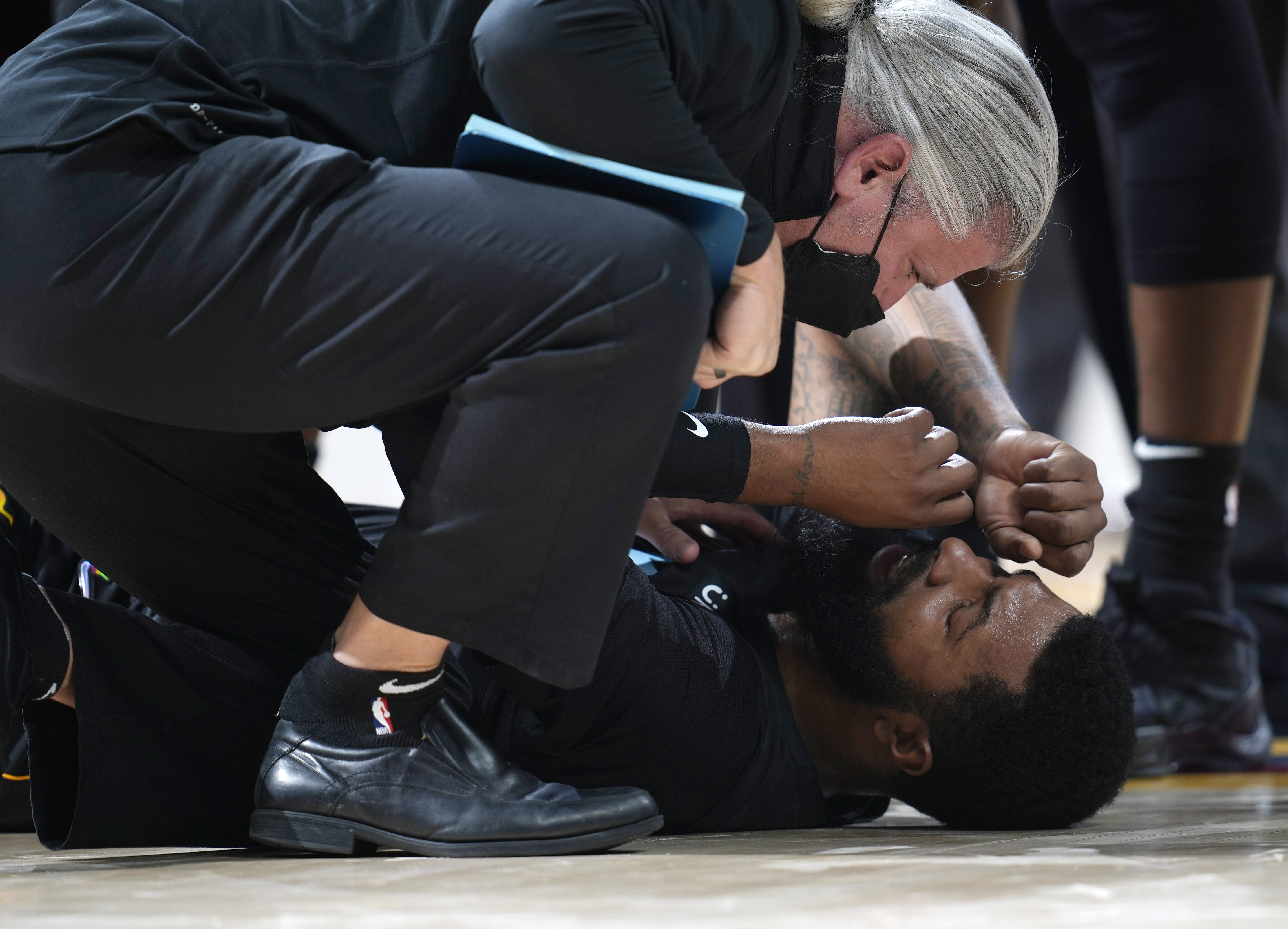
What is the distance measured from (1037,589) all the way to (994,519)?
6.2 inches

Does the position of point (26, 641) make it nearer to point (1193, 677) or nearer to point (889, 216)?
point (889, 216)

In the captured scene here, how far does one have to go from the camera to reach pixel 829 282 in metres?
1.30

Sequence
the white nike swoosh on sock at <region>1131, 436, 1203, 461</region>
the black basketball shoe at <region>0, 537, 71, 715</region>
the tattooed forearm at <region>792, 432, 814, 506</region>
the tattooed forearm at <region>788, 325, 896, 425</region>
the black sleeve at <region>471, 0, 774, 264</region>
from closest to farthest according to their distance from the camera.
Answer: the black sleeve at <region>471, 0, 774, 264</region>, the black basketball shoe at <region>0, 537, 71, 715</region>, the tattooed forearm at <region>792, 432, 814, 506</region>, the tattooed forearm at <region>788, 325, 896, 425</region>, the white nike swoosh on sock at <region>1131, 436, 1203, 461</region>

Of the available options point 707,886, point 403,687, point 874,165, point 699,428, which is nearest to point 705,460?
point 699,428

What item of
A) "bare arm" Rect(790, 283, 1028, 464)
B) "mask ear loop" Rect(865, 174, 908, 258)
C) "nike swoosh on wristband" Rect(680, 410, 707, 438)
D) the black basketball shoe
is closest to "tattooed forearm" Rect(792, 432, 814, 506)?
"nike swoosh on wristband" Rect(680, 410, 707, 438)

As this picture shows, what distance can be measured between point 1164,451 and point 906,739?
109cm

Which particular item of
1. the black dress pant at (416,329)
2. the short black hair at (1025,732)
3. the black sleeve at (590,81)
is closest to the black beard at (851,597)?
the short black hair at (1025,732)

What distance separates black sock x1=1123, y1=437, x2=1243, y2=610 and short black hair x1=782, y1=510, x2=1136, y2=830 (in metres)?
0.93

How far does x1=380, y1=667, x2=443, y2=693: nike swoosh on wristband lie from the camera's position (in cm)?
100

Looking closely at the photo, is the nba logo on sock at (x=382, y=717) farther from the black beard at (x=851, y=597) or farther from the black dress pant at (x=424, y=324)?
the black beard at (x=851, y=597)

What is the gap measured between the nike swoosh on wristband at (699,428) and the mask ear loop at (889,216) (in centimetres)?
25

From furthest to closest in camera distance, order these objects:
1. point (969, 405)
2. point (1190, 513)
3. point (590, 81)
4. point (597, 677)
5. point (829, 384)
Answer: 1. point (1190, 513)
2. point (829, 384)
3. point (969, 405)
4. point (597, 677)
5. point (590, 81)

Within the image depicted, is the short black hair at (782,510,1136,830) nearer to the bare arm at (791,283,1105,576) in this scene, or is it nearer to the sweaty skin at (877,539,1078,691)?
the sweaty skin at (877,539,1078,691)

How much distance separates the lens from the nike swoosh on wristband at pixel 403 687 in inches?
39.2
